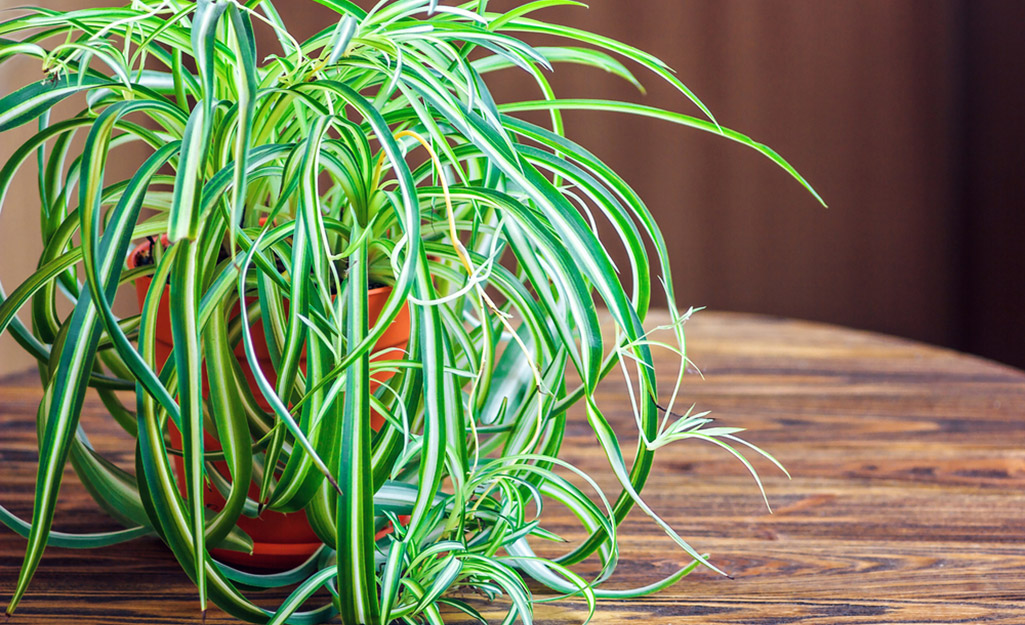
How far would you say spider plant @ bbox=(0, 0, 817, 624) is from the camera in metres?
0.42

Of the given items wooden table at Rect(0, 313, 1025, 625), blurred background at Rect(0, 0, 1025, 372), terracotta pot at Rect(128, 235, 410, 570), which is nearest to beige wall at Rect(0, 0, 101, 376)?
blurred background at Rect(0, 0, 1025, 372)

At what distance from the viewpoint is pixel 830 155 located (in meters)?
2.69

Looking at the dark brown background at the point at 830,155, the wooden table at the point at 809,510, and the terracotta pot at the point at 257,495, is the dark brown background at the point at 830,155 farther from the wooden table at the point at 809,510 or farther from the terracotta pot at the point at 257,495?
the terracotta pot at the point at 257,495

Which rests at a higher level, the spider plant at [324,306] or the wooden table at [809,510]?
the spider plant at [324,306]

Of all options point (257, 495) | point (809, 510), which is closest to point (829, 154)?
point (809, 510)

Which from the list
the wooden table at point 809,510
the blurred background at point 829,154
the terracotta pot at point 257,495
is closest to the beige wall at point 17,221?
the blurred background at point 829,154

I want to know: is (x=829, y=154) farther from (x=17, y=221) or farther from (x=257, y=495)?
(x=257, y=495)

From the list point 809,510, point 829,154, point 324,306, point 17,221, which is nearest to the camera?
point 324,306

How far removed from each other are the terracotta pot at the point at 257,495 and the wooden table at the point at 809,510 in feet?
0.17

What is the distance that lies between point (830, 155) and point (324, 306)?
2.51 meters

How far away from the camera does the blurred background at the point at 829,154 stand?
2588 mm

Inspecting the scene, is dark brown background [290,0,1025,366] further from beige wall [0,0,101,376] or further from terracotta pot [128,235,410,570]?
terracotta pot [128,235,410,570]

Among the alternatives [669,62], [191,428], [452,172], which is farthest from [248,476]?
[669,62]

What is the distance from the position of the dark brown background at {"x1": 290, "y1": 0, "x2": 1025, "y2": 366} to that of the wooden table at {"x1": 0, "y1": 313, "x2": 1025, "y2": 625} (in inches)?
64.6
